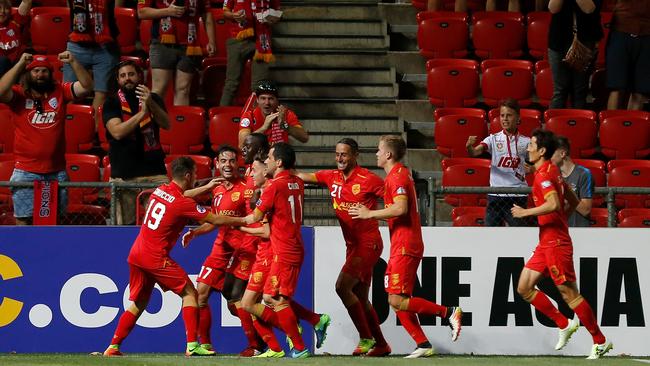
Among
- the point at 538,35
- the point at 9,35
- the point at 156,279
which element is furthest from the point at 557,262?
the point at 9,35

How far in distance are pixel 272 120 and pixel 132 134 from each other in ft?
4.45

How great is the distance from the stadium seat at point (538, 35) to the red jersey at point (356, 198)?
5.95 meters

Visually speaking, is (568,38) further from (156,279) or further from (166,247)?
(156,279)

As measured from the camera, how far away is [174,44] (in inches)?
639

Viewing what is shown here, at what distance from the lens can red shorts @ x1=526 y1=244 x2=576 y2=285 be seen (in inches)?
478

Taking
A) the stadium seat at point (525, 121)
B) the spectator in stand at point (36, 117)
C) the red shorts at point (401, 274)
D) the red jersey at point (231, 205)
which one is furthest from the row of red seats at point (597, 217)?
the spectator in stand at point (36, 117)

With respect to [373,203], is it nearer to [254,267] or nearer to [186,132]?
[254,267]

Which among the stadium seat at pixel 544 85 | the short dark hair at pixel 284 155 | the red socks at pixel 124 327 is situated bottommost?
the red socks at pixel 124 327

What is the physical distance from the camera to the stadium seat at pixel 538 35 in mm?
17953

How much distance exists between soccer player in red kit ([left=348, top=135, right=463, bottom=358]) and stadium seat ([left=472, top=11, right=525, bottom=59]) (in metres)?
5.87

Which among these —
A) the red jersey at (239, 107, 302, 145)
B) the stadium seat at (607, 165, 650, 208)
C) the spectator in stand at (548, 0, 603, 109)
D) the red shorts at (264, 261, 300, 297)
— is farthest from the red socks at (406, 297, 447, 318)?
the spectator in stand at (548, 0, 603, 109)

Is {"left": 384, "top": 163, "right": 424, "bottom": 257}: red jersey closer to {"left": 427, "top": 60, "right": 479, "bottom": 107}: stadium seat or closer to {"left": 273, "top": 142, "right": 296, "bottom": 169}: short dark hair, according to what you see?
{"left": 273, "top": 142, "right": 296, "bottom": 169}: short dark hair

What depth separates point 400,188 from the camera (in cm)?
1208

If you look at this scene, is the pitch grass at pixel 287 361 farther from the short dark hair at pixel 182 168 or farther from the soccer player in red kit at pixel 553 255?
the short dark hair at pixel 182 168
